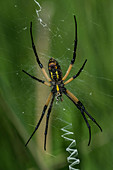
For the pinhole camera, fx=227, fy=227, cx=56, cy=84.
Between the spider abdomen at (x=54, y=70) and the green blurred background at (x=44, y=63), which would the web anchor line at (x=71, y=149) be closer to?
the green blurred background at (x=44, y=63)

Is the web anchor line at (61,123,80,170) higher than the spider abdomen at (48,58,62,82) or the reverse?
the reverse

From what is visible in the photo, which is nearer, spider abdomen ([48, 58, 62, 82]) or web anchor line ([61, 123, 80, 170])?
spider abdomen ([48, 58, 62, 82])

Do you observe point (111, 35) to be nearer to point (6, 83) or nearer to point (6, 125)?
point (6, 83)

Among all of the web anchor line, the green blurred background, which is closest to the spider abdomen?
the green blurred background

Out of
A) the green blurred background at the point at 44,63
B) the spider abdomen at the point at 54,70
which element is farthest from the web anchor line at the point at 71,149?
the spider abdomen at the point at 54,70

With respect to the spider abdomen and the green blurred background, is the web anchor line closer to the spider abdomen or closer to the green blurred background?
the green blurred background

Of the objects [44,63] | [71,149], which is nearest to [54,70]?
Answer: [44,63]

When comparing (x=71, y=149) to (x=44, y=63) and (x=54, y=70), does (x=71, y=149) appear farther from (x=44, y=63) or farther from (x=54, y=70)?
(x=44, y=63)

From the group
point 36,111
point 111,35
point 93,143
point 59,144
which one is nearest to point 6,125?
point 36,111
